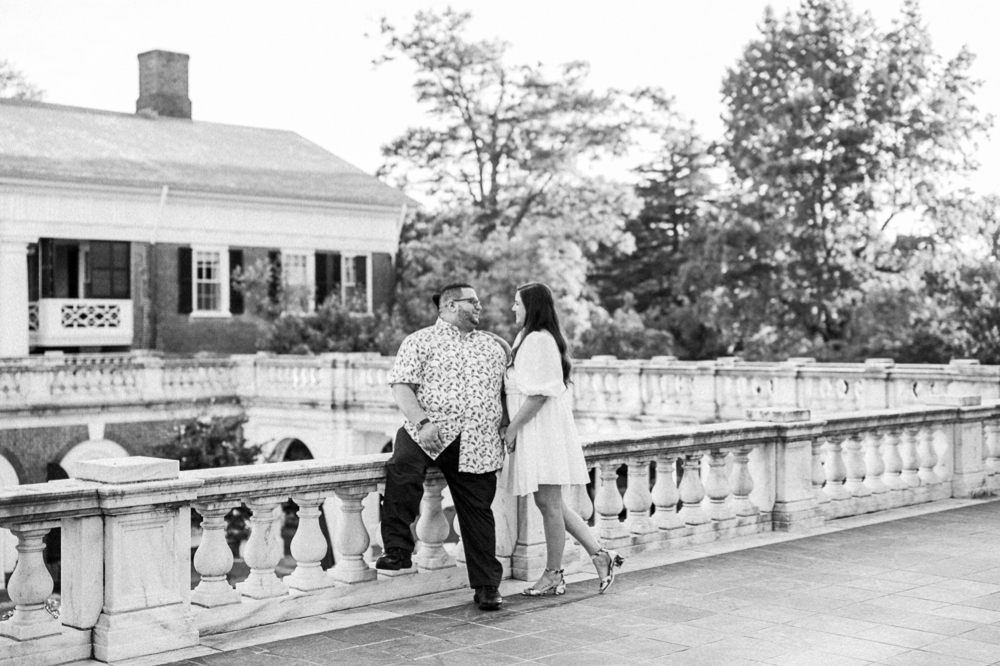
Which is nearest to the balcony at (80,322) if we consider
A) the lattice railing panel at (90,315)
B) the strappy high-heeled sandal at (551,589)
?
the lattice railing panel at (90,315)

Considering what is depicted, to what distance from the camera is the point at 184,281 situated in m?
38.2

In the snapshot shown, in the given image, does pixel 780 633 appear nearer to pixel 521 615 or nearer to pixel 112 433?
pixel 521 615

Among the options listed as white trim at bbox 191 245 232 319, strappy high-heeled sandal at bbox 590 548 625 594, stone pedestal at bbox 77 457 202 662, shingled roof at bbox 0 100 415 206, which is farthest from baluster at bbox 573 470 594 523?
white trim at bbox 191 245 232 319

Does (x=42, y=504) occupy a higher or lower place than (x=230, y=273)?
lower

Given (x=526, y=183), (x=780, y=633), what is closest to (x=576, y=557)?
(x=780, y=633)

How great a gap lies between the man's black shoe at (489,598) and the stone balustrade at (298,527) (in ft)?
1.93

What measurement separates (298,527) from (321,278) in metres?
33.2

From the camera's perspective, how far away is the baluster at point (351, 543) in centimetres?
844

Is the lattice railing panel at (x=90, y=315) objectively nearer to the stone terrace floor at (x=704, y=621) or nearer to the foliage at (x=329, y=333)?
the foliage at (x=329, y=333)

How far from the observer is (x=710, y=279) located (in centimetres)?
4216

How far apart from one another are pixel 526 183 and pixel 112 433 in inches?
721

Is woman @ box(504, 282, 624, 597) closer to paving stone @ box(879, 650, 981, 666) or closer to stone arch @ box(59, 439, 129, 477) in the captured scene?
paving stone @ box(879, 650, 981, 666)

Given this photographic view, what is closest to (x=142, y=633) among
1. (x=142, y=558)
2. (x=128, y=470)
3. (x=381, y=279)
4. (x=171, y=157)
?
(x=142, y=558)

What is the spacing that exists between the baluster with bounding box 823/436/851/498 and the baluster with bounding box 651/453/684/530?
225cm
